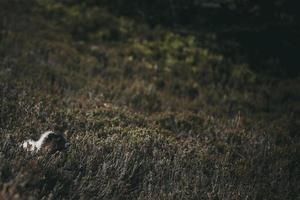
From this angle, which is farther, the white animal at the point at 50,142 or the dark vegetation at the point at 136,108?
the white animal at the point at 50,142

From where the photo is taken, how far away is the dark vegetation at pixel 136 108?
434 cm

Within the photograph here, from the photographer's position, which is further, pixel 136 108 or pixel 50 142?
pixel 136 108

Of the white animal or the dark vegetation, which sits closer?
the dark vegetation

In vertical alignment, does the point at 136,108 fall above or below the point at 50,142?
below

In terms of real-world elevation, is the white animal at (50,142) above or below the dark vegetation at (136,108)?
above

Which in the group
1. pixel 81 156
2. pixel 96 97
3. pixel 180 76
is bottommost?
pixel 180 76

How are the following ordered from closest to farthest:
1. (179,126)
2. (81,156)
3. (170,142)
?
(81,156)
(170,142)
(179,126)

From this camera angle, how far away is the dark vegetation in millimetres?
4340

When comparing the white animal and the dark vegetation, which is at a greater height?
the white animal

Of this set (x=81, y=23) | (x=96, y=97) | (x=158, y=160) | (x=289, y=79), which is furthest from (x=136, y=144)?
(x=81, y=23)

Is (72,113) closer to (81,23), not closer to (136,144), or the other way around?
(136,144)

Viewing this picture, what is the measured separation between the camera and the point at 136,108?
24.6 ft

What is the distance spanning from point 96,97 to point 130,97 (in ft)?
2.83

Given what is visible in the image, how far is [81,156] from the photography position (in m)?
4.47
